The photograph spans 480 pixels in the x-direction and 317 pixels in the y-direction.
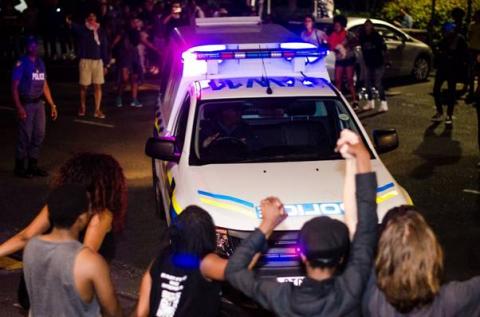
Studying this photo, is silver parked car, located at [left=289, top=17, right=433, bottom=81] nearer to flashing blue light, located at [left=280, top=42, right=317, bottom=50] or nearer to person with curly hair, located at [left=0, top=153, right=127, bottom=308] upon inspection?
flashing blue light, located at [left=280, top=42, right=317, bottom=50]

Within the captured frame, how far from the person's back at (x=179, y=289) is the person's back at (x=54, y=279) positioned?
278 mm

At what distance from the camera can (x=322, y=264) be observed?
373cm

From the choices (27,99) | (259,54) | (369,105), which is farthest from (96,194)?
(369,105)

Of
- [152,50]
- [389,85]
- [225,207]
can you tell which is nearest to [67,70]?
[152,50]

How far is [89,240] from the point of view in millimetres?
4398

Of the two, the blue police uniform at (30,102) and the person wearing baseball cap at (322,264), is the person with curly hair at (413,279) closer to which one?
the person wearing baseball cap at (322,264)

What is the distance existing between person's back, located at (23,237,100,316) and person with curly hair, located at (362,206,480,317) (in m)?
1.27

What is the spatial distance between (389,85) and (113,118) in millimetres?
6835

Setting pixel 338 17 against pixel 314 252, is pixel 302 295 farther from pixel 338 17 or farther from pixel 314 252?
pixel 338 17

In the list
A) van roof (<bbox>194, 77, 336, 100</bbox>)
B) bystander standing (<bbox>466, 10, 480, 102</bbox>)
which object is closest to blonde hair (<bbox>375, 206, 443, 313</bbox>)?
van roof (<bbox>194, 77, 336, 100</bbox>)

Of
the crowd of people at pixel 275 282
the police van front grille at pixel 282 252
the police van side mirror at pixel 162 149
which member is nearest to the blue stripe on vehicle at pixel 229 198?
the police van front grille at pixel 282 252

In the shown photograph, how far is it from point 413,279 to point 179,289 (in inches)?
40.9

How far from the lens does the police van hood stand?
249 inches

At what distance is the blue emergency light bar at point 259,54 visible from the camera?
7.79m
